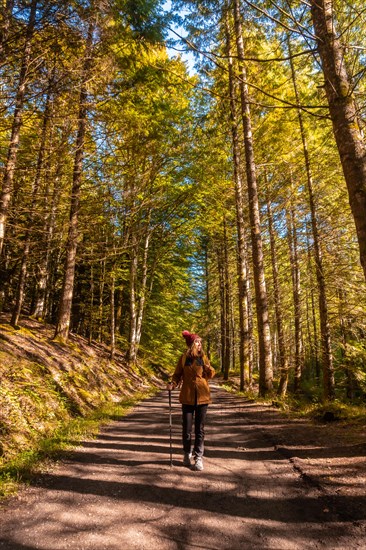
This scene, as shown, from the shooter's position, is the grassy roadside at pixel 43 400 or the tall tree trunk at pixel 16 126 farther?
the tall tree trunk at pixel 16 126

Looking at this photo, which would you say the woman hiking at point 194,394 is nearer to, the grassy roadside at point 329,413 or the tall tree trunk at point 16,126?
the grassy roadside at point 329,413

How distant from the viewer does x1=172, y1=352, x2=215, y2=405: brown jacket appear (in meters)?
4.93

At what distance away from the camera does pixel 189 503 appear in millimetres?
3516

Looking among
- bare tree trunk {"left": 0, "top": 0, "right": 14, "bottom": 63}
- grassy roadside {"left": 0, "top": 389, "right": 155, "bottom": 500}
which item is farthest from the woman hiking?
bare tree trunk {"left": 0, "top": 0, "right": 14, "bottom": 63}

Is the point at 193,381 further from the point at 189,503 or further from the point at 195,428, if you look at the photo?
the point at 189,503

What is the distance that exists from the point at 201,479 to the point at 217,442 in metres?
1.79

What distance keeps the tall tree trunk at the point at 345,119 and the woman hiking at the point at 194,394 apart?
2.86 metres

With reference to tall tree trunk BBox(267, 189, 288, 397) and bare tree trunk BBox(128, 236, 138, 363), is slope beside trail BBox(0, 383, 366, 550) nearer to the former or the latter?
tall tree trunk BBox(267, 189, 288, 397)

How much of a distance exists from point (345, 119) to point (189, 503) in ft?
16.6

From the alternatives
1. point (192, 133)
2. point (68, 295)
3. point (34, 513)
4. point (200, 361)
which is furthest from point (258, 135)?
point (34, 513)

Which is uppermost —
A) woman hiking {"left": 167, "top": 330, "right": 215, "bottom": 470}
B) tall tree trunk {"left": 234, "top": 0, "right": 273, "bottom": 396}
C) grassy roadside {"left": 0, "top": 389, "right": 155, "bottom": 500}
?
tall tree trunk {"left": 234, "top": 0, "right": 273, "bottom": 396}

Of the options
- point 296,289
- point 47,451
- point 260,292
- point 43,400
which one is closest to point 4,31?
point 43,400

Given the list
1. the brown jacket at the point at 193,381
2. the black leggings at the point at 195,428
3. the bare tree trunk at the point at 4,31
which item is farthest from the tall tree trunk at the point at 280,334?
the bare tree trunk at the point at 4,31

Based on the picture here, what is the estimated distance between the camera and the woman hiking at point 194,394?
475cm
